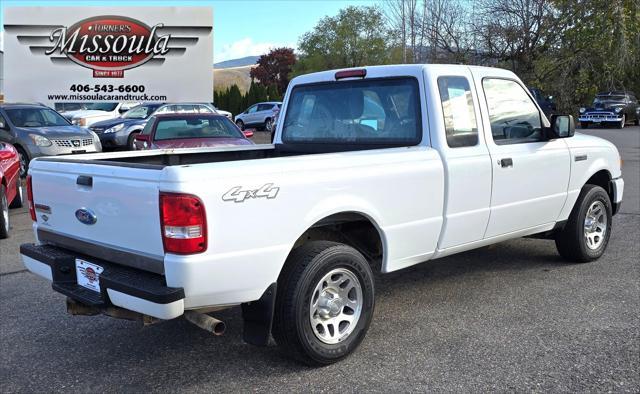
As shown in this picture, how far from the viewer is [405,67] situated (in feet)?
15.6

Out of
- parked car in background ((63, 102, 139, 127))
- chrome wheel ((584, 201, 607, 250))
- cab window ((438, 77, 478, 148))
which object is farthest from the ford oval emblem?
parked car in background ((63, 102, 139, 127))

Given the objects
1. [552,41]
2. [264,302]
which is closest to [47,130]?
[264,302]

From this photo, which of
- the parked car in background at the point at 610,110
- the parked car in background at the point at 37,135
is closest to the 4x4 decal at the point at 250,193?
the parked car in background at the point at 37,135

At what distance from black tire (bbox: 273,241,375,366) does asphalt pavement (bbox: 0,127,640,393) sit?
0.13 metres

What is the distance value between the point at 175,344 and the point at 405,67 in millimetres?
2667

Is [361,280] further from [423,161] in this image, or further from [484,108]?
[484,108]

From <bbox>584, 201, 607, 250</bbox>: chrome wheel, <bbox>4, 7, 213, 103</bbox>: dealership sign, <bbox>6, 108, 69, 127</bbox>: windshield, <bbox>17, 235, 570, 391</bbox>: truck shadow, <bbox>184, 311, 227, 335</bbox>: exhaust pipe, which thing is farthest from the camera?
<bbox>4, 7, 213, 103</bbox>: dealership sign

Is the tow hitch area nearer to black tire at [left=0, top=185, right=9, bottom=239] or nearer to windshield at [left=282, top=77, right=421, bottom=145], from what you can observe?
windshield at [left=282, top=77, right=421, bottom=145]

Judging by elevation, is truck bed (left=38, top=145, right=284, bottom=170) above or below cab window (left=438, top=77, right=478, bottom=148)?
below

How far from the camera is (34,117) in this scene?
14242mm

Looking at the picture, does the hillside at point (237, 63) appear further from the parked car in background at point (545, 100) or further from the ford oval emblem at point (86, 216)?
the ford oval emblem at point (86, 216)

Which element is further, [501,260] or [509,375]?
[501,260]

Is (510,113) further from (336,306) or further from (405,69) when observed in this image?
(336,306)

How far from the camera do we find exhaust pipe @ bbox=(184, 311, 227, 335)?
333 centimetres
